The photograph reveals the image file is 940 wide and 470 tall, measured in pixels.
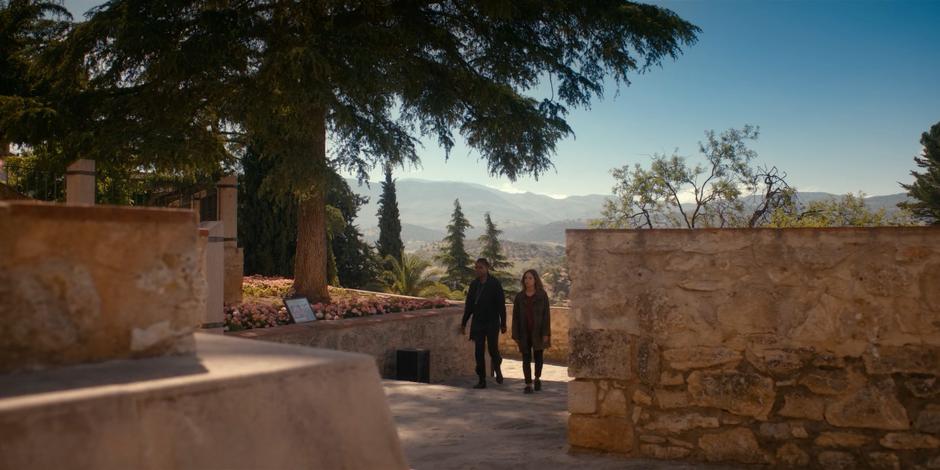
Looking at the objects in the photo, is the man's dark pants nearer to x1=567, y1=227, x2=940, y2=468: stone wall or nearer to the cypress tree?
x1=567, y1=227, x2=940, y2=468: stone wall

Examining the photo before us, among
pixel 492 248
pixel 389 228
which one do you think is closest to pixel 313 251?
pixel 389 228

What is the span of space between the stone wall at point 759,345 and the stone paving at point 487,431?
0.29 meters

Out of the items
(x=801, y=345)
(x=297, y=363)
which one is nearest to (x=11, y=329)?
(x=297, y=363)

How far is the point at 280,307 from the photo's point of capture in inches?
426

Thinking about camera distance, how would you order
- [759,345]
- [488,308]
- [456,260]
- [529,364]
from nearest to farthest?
[759,345]
[529,364]
[488,308]
[456,260]

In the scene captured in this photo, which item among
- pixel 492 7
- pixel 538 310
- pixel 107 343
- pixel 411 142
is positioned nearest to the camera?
pixel 107 343

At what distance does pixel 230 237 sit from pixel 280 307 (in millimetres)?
1428

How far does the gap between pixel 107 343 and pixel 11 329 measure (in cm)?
24

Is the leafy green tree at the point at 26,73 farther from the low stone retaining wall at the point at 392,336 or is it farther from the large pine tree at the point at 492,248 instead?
the large pine tree at the point at 492,248

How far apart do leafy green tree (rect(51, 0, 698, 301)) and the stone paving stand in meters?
5.05

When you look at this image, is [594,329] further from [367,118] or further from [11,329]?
[367,118]

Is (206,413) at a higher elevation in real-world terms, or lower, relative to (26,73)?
lower

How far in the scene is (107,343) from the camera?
6.42ft

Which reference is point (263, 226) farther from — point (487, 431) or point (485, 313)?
point (487, 431)
